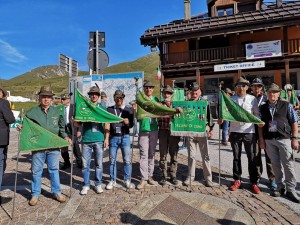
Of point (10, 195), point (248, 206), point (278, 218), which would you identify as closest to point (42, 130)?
point (10, 195)

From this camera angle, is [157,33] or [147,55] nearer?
[157,33]

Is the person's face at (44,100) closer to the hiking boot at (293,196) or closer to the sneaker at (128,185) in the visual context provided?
the sneaker at (128,185)

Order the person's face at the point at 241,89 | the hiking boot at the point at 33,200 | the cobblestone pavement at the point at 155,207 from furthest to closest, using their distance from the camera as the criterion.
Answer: the person's face at the point at 241,89
the hiking boot at the point at 33,200
the cobblestone pavement at the point at 155,207

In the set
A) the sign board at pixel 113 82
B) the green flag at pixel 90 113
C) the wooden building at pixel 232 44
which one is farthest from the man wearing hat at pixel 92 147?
the wooden building at pixel 232 44

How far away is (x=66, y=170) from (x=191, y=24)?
53.6ft

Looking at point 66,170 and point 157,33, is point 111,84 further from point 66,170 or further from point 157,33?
point 157,33

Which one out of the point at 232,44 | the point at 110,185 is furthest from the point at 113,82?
the point at 232,44

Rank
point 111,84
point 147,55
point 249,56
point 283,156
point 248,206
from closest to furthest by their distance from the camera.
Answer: point 248,206
point 283,156
point 111,84
point 249,56
point 147,55

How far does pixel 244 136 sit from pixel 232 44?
55.6 feet

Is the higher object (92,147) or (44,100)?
(44,100)

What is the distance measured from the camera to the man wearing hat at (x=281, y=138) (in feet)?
13.8

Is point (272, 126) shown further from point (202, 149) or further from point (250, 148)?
point (202, 149)

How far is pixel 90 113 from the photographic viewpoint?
464 cm

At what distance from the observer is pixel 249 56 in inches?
690
